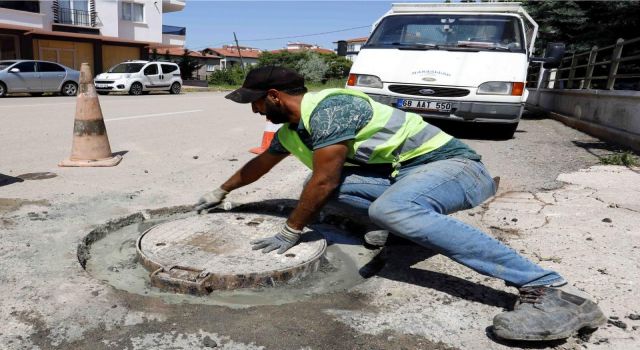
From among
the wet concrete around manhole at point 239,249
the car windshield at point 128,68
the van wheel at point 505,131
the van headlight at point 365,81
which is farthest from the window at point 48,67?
the wet concrete around manhole at point 239,249

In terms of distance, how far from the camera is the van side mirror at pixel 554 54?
23.5 ft

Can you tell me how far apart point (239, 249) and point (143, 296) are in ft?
1.91

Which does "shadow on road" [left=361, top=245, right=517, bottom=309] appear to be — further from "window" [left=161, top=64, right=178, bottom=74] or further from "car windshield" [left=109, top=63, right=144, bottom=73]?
"window" [left=161, top=64, right=178, bottom=74]

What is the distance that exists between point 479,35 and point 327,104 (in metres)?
5.48

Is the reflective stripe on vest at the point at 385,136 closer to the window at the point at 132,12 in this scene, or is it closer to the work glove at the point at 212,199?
the work glove at the point at 212,199

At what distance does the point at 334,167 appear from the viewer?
87.8 inches

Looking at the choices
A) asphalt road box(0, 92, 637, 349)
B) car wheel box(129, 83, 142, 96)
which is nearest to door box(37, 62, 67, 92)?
car wheel box(129, 83, 142, 96)

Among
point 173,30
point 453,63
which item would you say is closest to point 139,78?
point 173,30

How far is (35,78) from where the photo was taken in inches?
625

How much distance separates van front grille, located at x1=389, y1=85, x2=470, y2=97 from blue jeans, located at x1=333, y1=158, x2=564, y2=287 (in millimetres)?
4124

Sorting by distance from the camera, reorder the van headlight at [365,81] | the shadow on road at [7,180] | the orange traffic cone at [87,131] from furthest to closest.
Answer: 1. the van headlight at [365,81]
2. the orange traffic cone at [87,131]
3. the shadow on road at [7,180]

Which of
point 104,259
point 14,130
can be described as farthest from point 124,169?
point 14,130

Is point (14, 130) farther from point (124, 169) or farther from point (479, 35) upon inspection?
point (479, 35)

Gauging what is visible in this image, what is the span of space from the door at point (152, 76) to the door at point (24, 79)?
4708mm
